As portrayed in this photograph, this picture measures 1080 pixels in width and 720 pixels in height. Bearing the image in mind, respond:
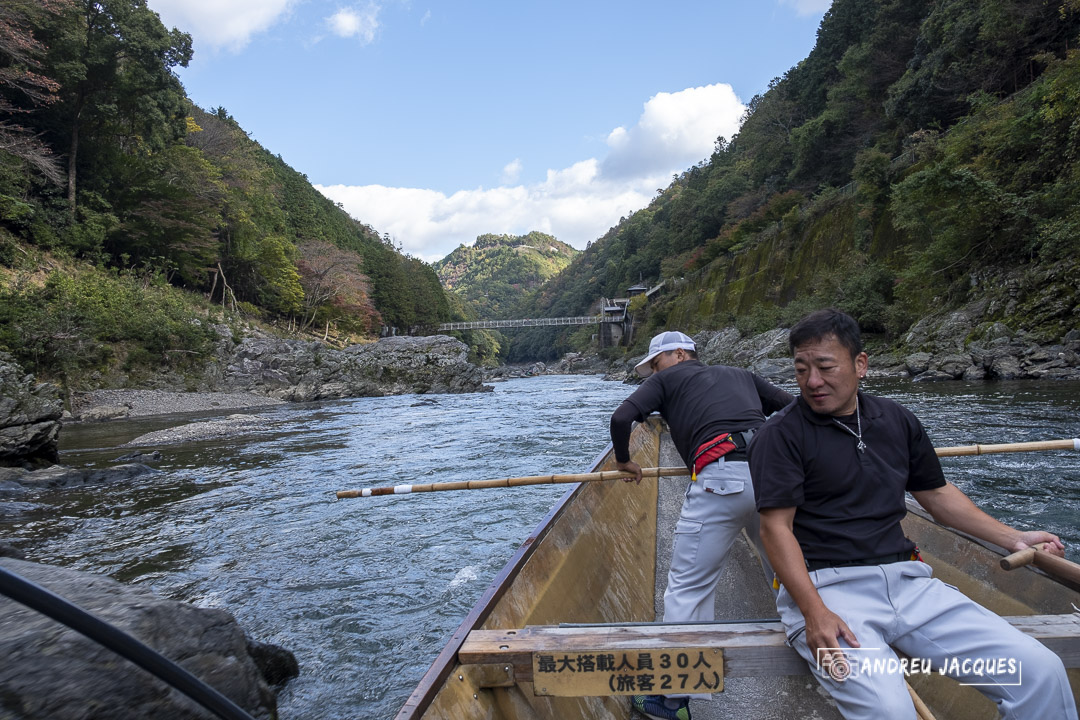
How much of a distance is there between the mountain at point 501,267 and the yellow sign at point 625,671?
125 meters

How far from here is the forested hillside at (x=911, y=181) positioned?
13352mm

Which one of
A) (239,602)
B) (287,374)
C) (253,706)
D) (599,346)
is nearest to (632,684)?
(253,706)

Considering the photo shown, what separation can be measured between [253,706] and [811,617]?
2197 millimetres

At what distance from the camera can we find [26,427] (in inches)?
325

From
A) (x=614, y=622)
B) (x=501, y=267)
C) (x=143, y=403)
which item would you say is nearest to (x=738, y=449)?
(x=614, y=622)

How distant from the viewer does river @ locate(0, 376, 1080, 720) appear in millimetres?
Result: 3344

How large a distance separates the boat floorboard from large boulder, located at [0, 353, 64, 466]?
896cm

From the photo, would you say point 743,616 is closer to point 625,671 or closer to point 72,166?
point 625,671

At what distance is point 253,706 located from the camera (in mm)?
2328

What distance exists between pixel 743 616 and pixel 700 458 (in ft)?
4.14

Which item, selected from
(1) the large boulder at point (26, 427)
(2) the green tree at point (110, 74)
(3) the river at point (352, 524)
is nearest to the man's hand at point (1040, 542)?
(3) the river at point (352, 524)

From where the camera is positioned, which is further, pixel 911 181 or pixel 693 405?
pixel 911 181

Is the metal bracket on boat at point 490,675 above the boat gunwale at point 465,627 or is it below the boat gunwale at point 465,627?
below

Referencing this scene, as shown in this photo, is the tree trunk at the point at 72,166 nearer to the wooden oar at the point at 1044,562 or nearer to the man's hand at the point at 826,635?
the man's hand at the point at 826,635
